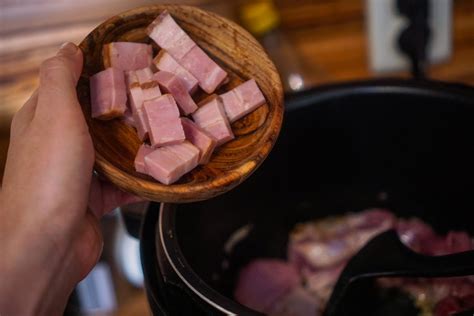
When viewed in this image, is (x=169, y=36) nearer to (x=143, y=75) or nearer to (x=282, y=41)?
(x=143, y=75)

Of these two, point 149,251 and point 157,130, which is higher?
point 157,130

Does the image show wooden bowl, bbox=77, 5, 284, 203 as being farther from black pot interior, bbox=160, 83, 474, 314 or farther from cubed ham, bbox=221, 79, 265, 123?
black pot interior, bbox=160, 83, 474, 314

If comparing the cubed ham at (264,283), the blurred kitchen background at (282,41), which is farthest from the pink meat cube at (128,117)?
the blurred kitchen background at (282,41)

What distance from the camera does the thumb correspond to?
652mm

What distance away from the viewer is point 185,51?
720 millimetres

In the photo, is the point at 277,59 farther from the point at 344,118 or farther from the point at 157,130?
the point at 157,130

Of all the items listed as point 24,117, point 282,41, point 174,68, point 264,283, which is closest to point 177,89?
point 174,68

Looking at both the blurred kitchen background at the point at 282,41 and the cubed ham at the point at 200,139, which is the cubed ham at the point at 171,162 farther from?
the blurred kitchen background at the point at 282,41

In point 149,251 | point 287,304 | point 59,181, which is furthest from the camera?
point 287,304

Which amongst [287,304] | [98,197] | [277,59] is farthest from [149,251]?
[277,59]

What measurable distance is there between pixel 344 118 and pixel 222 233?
8.8 inches

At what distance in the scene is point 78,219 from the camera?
0.68 meters

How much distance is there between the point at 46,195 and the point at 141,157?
99mm

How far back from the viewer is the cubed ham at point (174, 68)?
716mm
